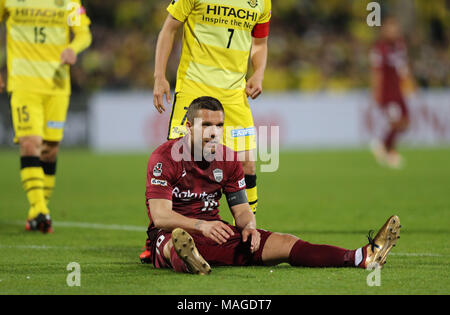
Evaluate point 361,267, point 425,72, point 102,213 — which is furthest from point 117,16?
point 361,267

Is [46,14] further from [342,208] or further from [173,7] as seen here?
[342,208]

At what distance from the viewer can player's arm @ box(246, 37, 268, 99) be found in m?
6.66

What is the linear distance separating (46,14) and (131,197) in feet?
11.8

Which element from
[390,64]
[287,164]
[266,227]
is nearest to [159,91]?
[266,227]

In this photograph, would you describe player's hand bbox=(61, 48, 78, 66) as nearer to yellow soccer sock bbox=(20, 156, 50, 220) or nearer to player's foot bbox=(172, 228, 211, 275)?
yellow soccer sock bbox=(20, 156, 50, 220)

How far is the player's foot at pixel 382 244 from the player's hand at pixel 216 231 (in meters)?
0.93

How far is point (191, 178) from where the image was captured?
18.5 ft

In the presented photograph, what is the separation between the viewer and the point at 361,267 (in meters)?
5.45

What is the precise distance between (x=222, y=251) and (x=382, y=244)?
1.08 metres

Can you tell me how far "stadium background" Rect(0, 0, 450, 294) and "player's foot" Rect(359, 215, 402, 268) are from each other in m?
Result: 0.11

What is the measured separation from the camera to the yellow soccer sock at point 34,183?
26.0 ft

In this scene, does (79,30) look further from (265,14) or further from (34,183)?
(265,14)

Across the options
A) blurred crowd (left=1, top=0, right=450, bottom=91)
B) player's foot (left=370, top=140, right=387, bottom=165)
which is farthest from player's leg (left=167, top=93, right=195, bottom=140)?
blurred crowd (left=1, top=0, right=450, bottom=91)

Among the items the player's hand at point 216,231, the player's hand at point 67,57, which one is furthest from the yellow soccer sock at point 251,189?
the player's hand at point 67,57
